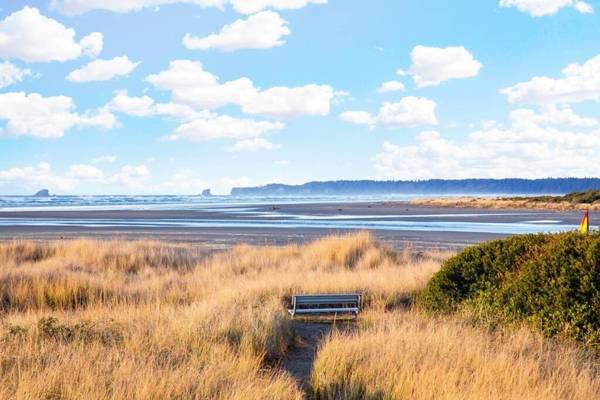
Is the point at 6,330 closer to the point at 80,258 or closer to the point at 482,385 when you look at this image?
the point at 482,385

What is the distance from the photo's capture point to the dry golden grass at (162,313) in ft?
18.0

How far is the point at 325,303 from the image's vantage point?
10578mm

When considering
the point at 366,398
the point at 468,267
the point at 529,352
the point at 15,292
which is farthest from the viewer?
the point at 15,292

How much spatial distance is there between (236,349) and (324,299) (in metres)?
3.11

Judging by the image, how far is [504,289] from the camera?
29.2ft

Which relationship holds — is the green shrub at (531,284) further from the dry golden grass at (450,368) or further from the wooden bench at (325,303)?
Result: the wooden bench at (325,303)

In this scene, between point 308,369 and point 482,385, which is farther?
point 308,369

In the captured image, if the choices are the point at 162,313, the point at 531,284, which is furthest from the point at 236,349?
the point at 531,284

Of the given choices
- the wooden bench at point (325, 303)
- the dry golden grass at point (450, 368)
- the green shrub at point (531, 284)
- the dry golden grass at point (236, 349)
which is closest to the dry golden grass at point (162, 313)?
the dry golden grass at point (236, 349)

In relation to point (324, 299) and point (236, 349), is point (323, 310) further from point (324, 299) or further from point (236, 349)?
point (236, 349)

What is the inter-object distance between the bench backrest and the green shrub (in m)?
1.32

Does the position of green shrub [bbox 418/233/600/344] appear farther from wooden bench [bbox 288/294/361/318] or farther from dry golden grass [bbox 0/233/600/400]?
wooden bench [bbox 288/294/361/318]

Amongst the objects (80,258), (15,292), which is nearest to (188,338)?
(15,292)

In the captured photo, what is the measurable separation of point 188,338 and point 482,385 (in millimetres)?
3667
